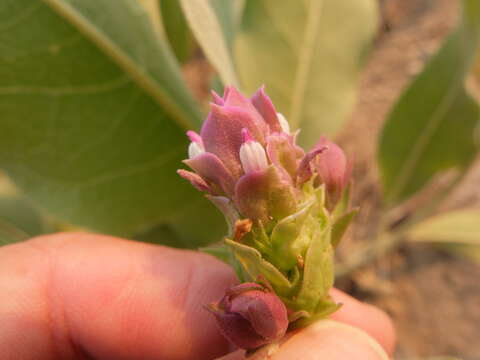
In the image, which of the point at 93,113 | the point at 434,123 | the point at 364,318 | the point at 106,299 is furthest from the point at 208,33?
the point at 434,123

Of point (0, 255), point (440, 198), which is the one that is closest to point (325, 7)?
point (440, 198)

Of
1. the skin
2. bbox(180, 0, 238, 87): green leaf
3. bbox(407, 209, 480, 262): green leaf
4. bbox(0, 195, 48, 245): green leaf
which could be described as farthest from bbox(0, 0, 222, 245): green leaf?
bbox(407, 209, 480, 262): green leaf

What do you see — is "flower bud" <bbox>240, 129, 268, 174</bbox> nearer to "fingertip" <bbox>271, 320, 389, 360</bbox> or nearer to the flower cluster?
the flower cluster

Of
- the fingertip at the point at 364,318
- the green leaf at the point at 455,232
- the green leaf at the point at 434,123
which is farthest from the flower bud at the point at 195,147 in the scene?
the green leaf at the point at 455,232

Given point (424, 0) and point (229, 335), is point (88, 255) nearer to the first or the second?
point (229, 335)

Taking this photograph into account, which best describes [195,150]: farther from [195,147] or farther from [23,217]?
[23,217]
